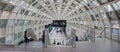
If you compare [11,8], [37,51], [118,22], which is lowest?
[37,51]

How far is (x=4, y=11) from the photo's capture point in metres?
16.4

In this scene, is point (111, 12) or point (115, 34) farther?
point (111, 12)

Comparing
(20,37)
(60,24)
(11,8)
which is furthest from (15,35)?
(60,24)

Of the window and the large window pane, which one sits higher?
the window

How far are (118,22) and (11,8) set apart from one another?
28.3ft

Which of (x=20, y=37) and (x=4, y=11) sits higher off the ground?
(x=4, y=11)

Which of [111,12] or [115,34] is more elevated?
[111,12]

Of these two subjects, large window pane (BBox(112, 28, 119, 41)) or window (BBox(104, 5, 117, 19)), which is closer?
large window pane (BBox(112, 28, 119, 41))

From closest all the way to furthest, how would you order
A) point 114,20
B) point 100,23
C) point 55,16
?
point 114,20 < point 100,23 < point 55,16

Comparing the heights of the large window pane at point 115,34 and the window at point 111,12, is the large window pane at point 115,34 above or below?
below

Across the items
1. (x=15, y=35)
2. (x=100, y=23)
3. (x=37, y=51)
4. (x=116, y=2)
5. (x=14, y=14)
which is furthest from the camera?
(x=100, y=23)

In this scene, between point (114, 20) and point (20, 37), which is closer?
point (20, 37)

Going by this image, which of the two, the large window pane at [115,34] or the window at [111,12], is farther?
the window at [111,12]

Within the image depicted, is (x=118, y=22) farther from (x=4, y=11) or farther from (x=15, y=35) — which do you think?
(x=4, y=11)
